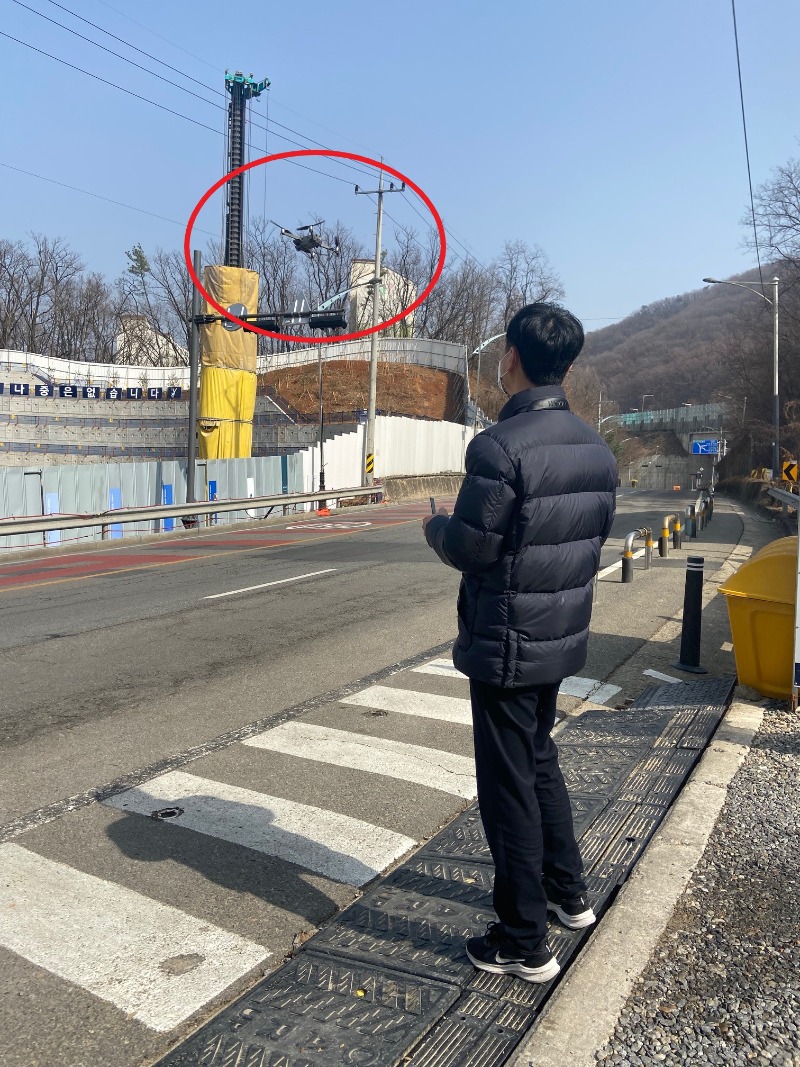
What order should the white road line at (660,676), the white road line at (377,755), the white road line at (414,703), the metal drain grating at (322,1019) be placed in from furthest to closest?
the white road line at (660,676) → the white road line at (414,703) → the white road line at (377,755) → the metal drain grating at (322,1019)

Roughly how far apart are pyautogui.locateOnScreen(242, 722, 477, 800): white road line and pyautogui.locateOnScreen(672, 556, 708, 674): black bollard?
3.06 meters

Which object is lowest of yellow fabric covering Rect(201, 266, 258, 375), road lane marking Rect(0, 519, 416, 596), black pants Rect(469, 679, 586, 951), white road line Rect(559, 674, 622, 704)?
white road line Rect(559, 674, 622, 704)

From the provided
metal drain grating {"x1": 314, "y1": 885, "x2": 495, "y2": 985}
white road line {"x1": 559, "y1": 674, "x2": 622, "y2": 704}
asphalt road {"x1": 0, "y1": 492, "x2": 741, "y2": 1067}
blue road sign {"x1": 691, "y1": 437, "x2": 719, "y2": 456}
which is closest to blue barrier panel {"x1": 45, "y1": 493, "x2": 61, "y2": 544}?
asphalt road {"x1": 0, "y1": 492, "x2": 741, "y2": 1067}

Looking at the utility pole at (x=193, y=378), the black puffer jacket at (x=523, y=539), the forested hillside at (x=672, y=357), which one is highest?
the forested hillside at (x=672, y=357)

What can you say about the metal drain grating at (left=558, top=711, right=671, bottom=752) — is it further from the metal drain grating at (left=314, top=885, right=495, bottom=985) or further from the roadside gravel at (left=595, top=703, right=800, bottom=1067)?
the metal drain grating at (left=314, top=885, right=495, bottom=985)

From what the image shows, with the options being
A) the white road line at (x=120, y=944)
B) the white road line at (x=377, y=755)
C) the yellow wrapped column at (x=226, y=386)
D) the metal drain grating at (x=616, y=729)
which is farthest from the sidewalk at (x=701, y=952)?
the yellow wrapped column at (x=226, y=386)

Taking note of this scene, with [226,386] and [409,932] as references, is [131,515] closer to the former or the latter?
[226,386]

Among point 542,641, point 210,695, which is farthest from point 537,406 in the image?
point 210,695

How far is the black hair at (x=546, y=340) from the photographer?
3049 millimetres

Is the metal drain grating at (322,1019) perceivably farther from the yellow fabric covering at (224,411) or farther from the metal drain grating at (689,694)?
the yellow fabric covering at (224,411)

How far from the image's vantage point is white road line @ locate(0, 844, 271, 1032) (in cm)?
306

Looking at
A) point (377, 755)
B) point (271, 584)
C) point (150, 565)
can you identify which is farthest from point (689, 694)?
point (150, 565)

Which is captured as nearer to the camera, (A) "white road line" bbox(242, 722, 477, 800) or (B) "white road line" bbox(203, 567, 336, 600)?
(A) "white road line" bbox(242, 722, 477, 800)

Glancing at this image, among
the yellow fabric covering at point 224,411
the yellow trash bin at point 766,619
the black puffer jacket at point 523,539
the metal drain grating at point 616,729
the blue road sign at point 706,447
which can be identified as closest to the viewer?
the black puffer jacket at point 523,539
